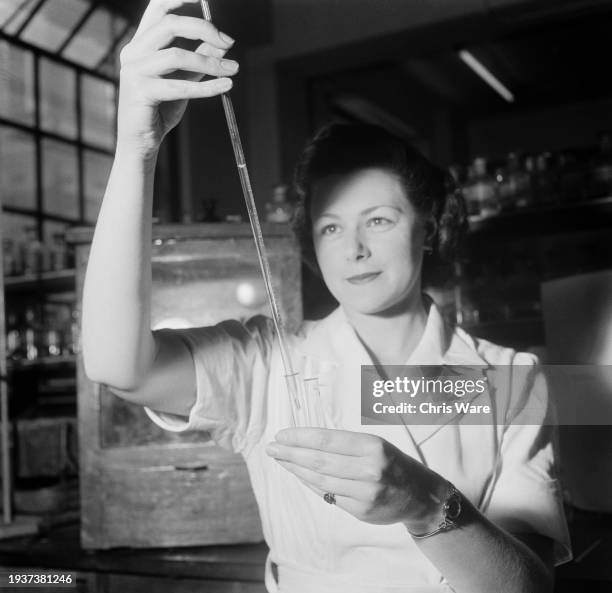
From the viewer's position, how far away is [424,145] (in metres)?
3.77

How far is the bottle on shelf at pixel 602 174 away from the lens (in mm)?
1227

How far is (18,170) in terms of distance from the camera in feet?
8.39

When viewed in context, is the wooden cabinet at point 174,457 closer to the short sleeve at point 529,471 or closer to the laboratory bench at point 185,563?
the laboratory bench at point 185,563

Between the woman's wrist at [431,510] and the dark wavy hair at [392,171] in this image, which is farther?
the dark wavy hair at [392,171]

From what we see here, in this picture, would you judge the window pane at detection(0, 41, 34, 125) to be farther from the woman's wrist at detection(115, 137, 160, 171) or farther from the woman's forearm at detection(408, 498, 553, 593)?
the woman's forearm at detection(408, 498, 553, 593)

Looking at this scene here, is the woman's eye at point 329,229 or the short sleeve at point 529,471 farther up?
the woman's eye at point 329,229

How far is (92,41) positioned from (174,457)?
2.13 m

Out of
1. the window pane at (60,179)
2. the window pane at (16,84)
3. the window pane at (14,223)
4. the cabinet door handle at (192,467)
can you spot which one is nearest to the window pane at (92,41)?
the window pane at (16,84)

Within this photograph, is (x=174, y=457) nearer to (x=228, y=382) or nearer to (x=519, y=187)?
(x=228, y=382)

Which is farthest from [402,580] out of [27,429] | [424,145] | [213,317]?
[424,145]

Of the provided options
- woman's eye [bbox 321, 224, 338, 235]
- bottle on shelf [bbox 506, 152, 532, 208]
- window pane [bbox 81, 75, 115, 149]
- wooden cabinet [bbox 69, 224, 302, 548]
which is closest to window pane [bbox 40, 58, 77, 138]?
window pane [bbox 81, 75, 115, 149]

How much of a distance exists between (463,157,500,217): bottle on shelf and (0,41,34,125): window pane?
176 cm

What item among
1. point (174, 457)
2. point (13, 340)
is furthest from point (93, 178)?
point (174, 457)

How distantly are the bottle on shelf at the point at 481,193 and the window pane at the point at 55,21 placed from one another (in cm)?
190
